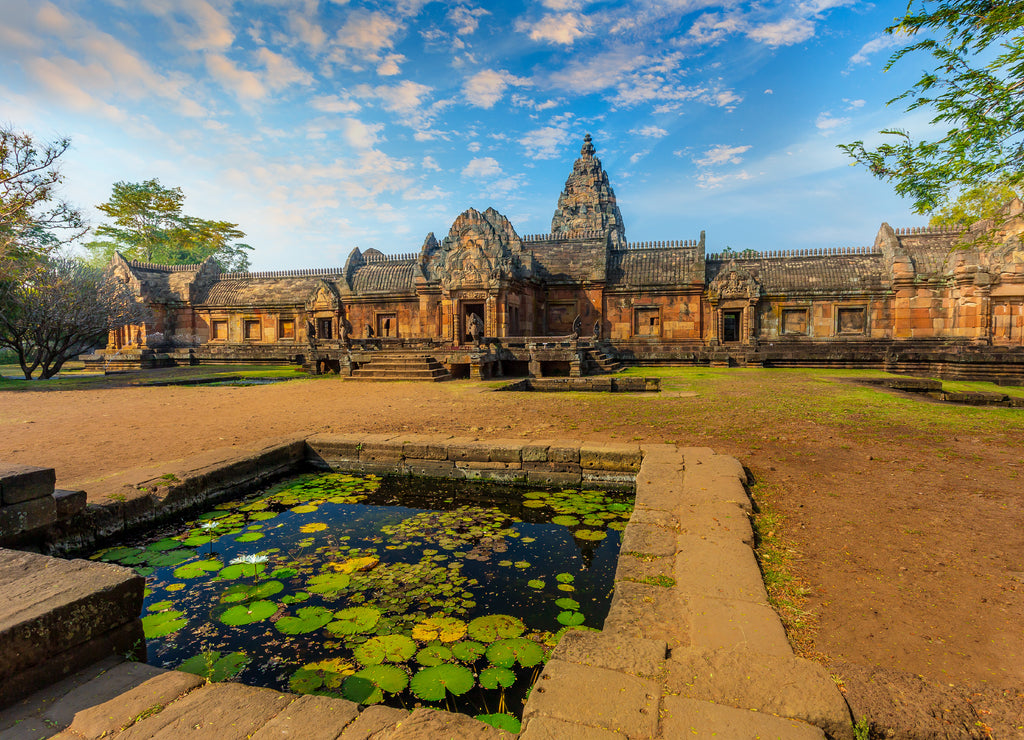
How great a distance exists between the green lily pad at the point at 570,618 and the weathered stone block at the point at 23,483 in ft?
12.8

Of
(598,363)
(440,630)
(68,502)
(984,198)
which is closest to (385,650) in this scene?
(440,630)

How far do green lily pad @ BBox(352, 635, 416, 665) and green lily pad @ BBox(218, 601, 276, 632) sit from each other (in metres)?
0.81

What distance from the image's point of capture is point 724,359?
800 inches

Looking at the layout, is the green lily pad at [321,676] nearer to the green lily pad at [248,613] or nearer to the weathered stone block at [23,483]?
the green lily pad at [248,613]

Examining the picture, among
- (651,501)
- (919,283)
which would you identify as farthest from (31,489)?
(919,283)

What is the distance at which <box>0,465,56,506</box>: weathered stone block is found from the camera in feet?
11.4

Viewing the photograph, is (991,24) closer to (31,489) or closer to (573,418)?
(573,418)

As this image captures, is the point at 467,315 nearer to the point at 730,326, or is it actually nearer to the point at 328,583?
the point at 730,326

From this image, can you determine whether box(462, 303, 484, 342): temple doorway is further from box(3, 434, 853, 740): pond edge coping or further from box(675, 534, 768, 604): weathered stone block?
box(675, 534, 768, 604): weathered stone block

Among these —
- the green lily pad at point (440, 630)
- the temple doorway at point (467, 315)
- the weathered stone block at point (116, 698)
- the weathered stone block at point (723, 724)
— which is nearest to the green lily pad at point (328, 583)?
the green lily pad at point (440, 630)

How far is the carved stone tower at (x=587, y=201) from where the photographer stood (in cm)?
4403

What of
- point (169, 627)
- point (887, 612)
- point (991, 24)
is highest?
point (991, 24)

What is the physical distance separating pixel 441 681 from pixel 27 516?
3.42 meters

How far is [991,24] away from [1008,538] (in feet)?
23.8
